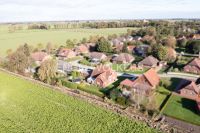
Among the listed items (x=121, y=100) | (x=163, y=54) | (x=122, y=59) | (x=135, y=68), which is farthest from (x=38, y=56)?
(x=121, y=100)

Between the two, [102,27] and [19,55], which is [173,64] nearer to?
[19,55]

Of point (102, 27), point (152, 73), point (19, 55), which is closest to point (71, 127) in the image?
point (152, 73)

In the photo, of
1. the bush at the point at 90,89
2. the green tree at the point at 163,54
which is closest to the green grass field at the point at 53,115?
the bush at the point at 90,89

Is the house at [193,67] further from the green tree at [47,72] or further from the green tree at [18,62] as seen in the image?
the green tree at [18,62]

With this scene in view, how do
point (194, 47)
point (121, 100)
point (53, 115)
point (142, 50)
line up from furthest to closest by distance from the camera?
point (142, 50)
point (194, 47)
point (121, 100)
point (53, 115)

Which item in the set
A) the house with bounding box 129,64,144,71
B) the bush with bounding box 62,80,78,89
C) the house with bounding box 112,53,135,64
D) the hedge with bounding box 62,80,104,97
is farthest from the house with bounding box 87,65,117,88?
the house with bounding box 112,53,135,64

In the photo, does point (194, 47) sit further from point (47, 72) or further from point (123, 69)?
point (47, 72)
